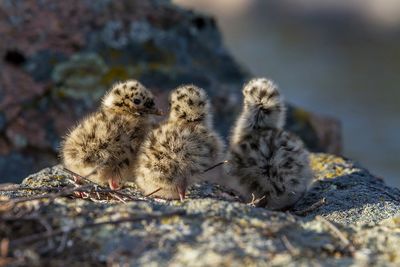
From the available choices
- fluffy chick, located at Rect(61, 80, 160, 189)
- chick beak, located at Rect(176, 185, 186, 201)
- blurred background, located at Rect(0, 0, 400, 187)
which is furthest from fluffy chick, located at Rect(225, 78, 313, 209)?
blurred background, located at Rect(0, 0, 400, 187)

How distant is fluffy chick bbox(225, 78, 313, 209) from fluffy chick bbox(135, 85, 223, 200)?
21 cm

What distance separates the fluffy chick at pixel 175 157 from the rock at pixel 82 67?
→ 124 inches

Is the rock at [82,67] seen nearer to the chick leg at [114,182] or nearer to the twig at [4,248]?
the chick leg at [114,182]

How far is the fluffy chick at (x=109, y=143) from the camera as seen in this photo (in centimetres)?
633

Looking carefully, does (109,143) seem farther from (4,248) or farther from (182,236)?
(4,248)

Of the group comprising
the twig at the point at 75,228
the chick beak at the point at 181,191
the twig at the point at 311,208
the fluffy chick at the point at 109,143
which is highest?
the fluffy chick at the point at 109,143

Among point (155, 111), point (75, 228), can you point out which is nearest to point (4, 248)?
point (75, 228)

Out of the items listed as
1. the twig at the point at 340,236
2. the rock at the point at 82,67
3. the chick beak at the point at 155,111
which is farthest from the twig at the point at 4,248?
the rock at the point at 82,67

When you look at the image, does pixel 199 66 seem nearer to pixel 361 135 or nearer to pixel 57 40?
pixel 57 40

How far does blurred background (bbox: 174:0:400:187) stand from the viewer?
19781 millimetres

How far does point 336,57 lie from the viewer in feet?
82.3

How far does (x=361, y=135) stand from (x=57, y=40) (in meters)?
11.2

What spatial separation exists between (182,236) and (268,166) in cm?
231

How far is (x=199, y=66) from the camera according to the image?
Result: 10.6 meters
